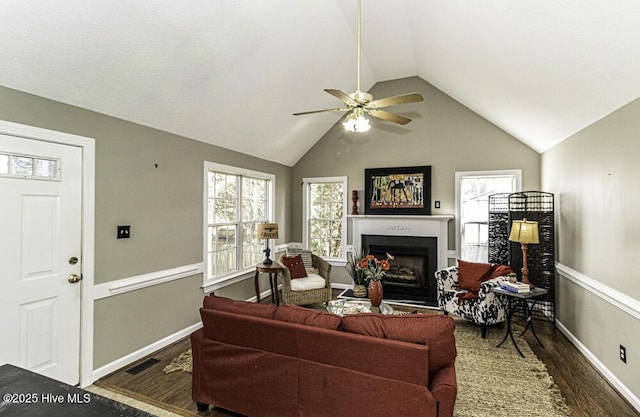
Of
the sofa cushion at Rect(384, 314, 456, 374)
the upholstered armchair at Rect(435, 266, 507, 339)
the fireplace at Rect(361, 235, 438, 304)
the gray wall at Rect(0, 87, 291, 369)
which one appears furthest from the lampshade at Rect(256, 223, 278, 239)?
the sofa cushion at Rect(384, 314, 456, 374)

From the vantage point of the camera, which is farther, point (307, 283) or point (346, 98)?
point (307, 283)

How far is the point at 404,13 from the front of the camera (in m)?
3.66

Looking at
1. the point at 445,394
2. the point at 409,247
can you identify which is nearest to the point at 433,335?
the point at 445,394

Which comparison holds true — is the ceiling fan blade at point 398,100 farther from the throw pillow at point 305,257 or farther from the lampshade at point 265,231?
the throw pillow at point 305,257

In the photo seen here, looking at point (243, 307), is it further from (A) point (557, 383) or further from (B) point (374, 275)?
(A) point (557, 383)

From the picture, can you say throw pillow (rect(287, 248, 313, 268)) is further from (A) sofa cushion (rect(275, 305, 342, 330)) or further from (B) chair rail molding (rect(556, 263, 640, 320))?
(B) chair rail molding (rect(556, 263, 640, 320))

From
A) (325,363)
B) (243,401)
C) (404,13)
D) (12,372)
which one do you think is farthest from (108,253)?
(404,13)

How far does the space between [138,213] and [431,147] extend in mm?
4650

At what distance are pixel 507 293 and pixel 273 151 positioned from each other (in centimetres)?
410

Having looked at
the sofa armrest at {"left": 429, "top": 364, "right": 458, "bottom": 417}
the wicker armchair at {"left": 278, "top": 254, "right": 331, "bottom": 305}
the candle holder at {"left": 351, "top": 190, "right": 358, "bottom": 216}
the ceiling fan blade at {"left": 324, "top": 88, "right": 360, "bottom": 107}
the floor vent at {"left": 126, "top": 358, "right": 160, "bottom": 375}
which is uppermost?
the ceiling fan blade at {"left": 324, "top": 88, "right": 360, "bottom": 107}

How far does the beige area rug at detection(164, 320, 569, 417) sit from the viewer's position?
2.46 metres

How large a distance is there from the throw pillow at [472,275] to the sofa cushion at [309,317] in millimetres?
2863

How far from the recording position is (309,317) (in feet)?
7.01

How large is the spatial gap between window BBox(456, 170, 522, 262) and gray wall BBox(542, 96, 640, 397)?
1.13 m
